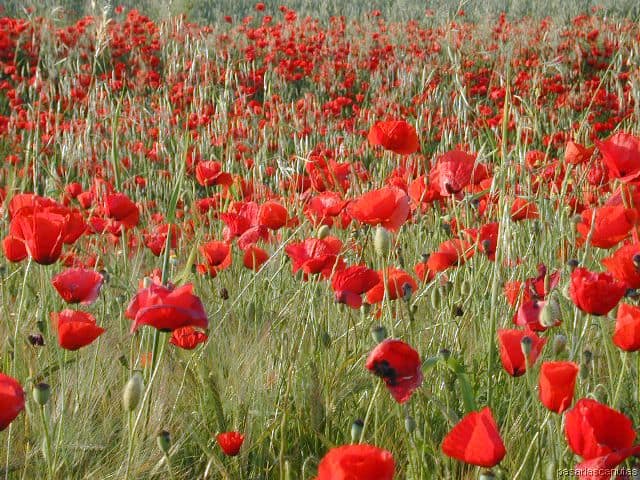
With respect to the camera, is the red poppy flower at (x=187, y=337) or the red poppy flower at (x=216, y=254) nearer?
the red poppy flower at (x=187, y=337)

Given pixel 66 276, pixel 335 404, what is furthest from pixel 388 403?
pixel 66 276

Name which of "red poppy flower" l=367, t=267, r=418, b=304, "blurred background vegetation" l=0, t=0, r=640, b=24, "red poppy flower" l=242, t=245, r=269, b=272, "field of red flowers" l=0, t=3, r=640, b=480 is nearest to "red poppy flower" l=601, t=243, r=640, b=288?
"field of red flowers" l=0, t=3, r=640, b=480

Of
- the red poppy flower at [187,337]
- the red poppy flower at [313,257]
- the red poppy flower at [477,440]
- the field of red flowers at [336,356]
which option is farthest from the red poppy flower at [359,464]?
the red poppy flower at [313,257]

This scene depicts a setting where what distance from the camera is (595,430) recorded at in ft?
2.66

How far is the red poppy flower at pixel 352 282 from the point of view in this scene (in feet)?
4.49

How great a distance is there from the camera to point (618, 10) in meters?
9.76

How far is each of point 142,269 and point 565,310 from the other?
4.29 ft

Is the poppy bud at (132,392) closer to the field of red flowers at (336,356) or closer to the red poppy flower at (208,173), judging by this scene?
the field of red flowers at (336,356)

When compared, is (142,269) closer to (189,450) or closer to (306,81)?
(189,450)

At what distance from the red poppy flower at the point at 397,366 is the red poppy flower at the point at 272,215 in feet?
2.78

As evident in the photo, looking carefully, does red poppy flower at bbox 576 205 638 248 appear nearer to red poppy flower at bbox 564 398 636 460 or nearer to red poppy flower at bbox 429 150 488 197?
red poppy flower at bbox 429 150 488 197

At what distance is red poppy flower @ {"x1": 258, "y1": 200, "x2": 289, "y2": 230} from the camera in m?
1.82

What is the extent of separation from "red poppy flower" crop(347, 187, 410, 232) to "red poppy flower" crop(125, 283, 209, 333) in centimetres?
52

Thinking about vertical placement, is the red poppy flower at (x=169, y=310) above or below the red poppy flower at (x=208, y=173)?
above
